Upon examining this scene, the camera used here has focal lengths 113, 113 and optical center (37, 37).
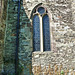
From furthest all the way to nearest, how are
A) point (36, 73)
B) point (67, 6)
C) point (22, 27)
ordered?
point (67, 6), point (22, 27), point (36, 73)

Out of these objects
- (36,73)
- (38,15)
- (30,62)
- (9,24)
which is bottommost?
(36,73)

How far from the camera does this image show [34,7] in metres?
6.72

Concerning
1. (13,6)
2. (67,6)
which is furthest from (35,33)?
(67,6)

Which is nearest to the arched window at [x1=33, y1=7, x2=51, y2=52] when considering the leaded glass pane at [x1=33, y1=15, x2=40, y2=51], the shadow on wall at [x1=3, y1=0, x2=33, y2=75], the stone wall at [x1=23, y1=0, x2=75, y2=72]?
the leaded glass pane at [x1=33, y1=15, x2=40, y2=51]

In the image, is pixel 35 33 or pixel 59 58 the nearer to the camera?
pixel 59 58

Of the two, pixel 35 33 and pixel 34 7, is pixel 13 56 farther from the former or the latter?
pixel 34 7

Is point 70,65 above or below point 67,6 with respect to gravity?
below

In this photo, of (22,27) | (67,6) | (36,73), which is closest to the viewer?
(36,73)

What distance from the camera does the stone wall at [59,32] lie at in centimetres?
607

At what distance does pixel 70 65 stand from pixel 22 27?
335 centimetres

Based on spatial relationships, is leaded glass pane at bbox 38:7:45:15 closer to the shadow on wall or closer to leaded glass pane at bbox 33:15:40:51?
leaded glass pane at bbox 33:15:40:51

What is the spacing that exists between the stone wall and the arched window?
26 centimetres

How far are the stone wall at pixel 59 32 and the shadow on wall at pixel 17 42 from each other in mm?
373

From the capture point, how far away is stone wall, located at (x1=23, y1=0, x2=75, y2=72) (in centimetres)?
607
